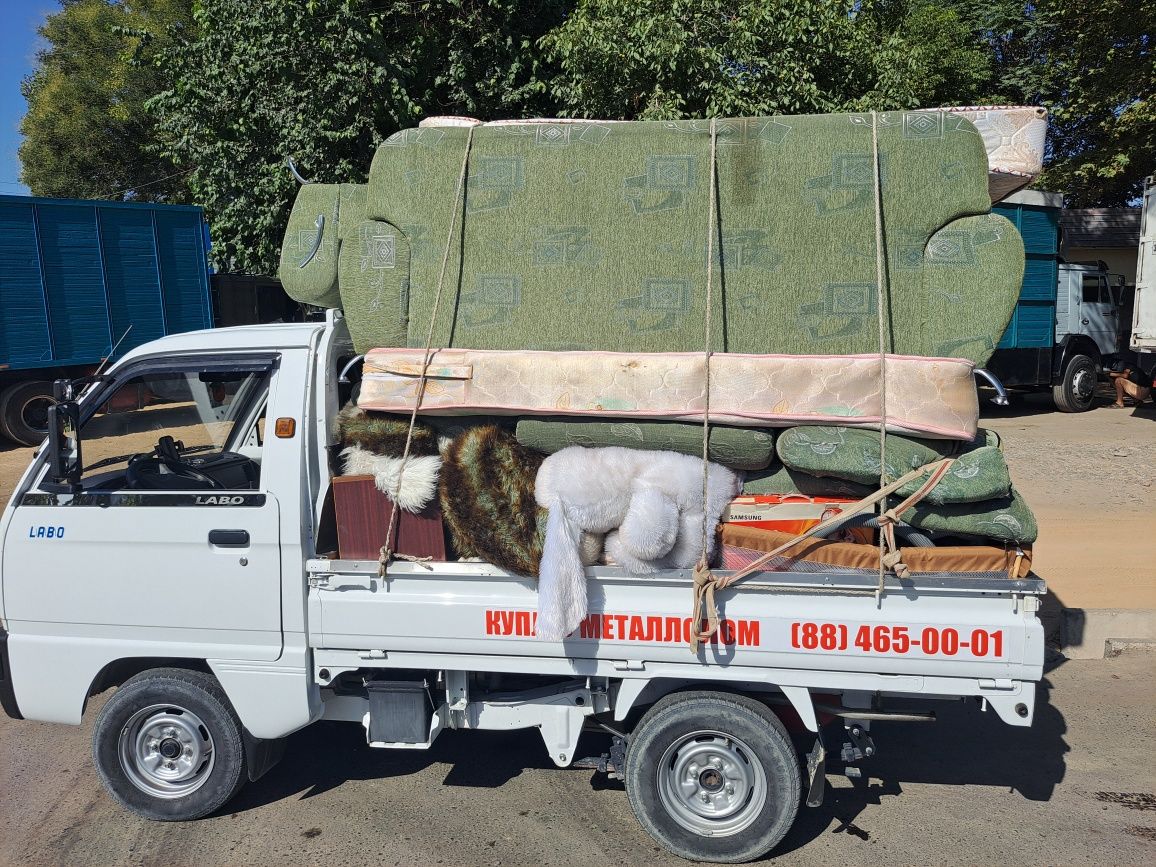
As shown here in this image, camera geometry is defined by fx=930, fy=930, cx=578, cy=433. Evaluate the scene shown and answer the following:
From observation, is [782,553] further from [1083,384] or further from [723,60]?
[1083,384]

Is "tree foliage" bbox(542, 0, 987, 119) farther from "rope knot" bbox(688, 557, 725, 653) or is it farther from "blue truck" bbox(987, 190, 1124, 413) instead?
"rope knot" bbox(688, 557, 725, 653)

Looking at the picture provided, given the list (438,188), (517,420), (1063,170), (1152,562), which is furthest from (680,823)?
(1063,170)

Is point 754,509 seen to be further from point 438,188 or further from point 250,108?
point 250,108

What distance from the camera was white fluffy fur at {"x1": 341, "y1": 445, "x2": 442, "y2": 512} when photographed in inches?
140

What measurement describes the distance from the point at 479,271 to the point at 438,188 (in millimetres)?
390

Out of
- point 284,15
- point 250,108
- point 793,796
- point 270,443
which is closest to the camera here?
point 793,796

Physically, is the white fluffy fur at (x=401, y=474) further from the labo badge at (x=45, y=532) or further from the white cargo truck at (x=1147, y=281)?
the white cargo truck at (x=1147, y=281)

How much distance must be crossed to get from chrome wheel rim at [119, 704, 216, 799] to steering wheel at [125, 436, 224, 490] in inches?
35.6

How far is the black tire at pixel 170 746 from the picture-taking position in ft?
12.3

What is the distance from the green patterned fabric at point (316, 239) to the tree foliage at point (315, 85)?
6.62m

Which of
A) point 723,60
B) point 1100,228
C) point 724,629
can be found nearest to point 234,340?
point 724,629

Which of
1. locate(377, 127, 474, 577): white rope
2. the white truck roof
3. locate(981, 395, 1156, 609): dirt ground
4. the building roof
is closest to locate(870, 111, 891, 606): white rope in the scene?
locate(377, 127, 474, 577): white rope

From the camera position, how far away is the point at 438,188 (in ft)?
12.6

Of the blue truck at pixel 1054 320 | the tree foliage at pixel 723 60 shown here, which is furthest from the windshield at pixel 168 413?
the blue truck at pixel 1054 320
